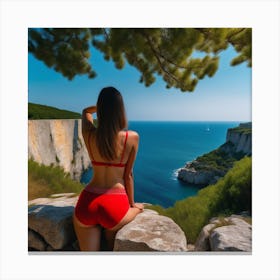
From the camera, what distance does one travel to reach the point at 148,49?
88.3 inches

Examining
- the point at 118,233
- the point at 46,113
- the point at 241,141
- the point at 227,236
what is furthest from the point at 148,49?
the point at 227,236

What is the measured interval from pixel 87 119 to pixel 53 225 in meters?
0.92

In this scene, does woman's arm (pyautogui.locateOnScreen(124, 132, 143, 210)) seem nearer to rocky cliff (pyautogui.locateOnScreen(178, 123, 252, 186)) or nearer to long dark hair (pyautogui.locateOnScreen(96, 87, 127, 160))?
long dark hair (pyautogui.locateOnScreen(96, 87, 127, 160))

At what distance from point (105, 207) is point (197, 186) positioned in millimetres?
1292

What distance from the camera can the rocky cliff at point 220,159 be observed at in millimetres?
2410

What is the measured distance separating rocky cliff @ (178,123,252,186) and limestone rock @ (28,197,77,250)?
1.24m

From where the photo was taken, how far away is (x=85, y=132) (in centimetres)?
189

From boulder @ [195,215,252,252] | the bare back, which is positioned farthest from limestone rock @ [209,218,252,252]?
the bare back

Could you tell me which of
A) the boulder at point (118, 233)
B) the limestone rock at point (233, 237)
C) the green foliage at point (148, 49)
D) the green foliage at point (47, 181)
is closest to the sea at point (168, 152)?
the green foliage at point (148, 49)

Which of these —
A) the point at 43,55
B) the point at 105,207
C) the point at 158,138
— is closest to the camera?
the point at 105,207

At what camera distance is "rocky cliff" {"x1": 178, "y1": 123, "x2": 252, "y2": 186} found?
7.91 feet
